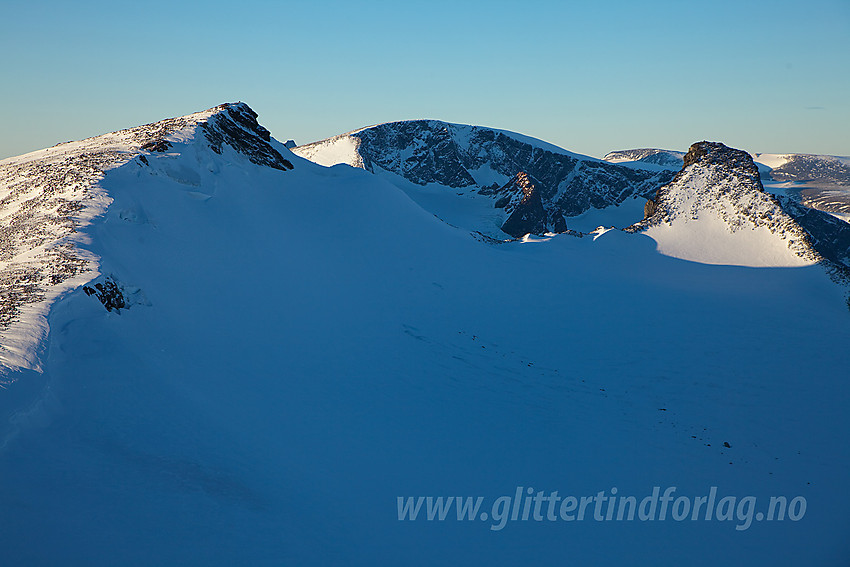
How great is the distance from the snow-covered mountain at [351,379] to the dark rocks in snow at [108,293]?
53 mm

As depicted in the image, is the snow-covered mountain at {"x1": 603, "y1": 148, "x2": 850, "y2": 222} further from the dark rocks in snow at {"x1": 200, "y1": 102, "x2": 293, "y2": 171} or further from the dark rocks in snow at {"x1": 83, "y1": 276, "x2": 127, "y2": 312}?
the dark rocks in snow at {"x1": 83, "y1": 276, "x2": 127, "y2": 312}

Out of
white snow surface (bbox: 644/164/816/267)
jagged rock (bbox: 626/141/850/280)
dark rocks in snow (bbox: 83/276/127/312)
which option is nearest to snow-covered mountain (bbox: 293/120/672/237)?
jagged rock (bbox: 626/141/850/280)

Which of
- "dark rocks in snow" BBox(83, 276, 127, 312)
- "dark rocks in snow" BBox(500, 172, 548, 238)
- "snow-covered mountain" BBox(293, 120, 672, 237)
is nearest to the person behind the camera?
"dark rocks in snow" BBox(83, 276, 127, 312)

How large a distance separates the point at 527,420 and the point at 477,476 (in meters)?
3.07

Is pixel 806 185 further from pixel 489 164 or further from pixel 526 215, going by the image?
pixel 526 215

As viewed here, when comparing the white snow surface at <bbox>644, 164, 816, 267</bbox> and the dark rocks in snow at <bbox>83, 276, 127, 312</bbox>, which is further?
the white snow surface at <bbox>644, 164, 816, 267</bbox>

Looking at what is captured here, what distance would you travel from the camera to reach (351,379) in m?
14.8

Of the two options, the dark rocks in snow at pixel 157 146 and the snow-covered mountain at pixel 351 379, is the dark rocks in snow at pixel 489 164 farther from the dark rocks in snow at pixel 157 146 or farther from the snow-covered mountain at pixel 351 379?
the dark rocks in snow at pixel 157 146

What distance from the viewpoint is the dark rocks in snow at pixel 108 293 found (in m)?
11.9

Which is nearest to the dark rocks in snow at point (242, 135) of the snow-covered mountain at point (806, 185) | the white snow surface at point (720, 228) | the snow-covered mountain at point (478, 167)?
the white snow surface at point (720, 228)

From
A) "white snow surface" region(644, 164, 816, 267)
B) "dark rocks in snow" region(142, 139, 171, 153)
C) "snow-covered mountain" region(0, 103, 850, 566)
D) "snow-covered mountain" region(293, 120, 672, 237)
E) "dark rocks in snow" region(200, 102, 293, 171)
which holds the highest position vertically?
"snow-covered mountain" region(293, 120, 672, 237)

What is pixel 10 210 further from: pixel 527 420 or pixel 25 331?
pixel 527 420

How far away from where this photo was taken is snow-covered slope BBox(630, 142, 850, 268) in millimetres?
27516

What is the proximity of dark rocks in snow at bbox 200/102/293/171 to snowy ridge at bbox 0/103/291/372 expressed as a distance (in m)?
0.08
